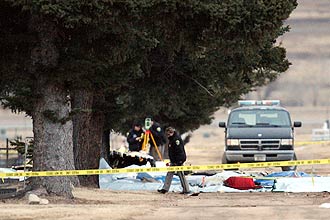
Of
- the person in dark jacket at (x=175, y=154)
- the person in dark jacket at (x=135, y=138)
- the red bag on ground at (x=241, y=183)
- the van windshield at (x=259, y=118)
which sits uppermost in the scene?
the van windshield at (x=259, y=118)

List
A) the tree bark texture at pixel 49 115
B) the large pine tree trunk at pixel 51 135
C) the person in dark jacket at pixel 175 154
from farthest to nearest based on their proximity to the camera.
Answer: the person in dark jacket at pixel 175 154 → the large pine tree trunk at pixel 51 135 → the tree bark texture at pixel 49 115

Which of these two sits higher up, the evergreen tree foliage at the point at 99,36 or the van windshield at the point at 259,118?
the evergreen tree foliage at the point at 99,36

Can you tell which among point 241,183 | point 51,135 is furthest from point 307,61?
point 51,135

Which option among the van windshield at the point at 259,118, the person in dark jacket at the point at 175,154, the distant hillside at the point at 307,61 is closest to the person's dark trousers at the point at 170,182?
the person in dark jacket at the point at 175,154

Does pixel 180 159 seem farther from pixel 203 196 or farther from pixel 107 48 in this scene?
pixel 107 48

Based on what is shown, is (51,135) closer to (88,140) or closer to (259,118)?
(88,140)

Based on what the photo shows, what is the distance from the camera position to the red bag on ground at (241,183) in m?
26.8

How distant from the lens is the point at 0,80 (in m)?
21.9

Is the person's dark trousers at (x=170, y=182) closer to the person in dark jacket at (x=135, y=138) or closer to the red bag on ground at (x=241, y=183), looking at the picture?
the red bag on ground at (x=241, y=183)

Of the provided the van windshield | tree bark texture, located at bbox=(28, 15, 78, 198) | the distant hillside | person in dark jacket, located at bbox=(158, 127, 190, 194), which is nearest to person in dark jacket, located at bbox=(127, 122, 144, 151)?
the van windshield

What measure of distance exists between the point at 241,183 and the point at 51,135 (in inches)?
258

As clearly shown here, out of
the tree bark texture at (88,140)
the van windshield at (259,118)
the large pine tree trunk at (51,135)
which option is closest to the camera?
the large pine tree trunk at (51,135)

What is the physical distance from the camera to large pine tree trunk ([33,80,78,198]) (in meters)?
21.8

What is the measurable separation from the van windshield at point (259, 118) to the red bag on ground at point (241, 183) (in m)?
7.05
